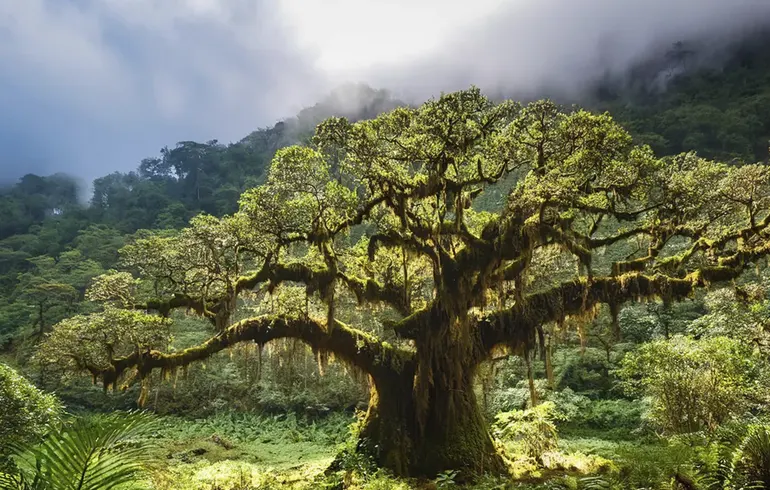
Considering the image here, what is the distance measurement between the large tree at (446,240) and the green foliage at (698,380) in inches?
89.7

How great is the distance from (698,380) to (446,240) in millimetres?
7593

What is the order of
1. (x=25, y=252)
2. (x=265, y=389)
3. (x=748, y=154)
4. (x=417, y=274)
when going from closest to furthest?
(x=417, y=274) → (x=265, y=389) → (x=748, y=154) → (x=25, y=252)

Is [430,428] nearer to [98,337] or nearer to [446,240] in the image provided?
[446,240]

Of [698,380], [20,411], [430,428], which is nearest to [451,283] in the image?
[430,428]

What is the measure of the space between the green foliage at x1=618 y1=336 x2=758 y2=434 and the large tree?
2279mm

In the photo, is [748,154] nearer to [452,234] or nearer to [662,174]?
[662,174]

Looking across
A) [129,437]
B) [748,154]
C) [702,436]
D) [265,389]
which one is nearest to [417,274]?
[702,436]

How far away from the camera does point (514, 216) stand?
34.9 ft

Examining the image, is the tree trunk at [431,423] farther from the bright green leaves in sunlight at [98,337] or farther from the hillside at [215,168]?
the hillside at [215,168]

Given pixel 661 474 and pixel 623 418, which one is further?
pixel 623 418

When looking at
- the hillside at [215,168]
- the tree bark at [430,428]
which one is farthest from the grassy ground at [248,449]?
the hillside at [215,168]

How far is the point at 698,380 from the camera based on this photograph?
11992 millimetres

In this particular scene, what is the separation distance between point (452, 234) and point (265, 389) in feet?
60.5

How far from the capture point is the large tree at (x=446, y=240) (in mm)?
10312
